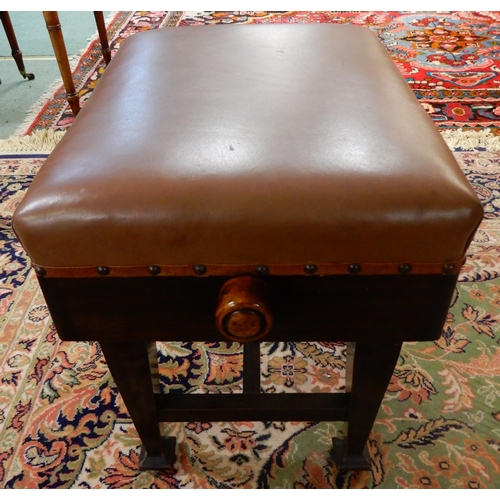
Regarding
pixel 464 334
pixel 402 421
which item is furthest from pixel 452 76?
pixel 402 421

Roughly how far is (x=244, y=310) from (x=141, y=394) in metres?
0.26

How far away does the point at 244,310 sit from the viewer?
442 millimetres

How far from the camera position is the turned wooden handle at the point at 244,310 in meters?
0.44

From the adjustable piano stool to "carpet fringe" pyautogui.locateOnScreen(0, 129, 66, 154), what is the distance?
0.93 metres

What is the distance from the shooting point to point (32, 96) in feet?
5.74

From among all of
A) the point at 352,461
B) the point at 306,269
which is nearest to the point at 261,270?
the point at 306,269

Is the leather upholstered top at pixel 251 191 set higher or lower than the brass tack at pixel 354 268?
higher

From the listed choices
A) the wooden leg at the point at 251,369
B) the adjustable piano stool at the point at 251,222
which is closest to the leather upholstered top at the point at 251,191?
the adjustable piano stool at the point at 251,222

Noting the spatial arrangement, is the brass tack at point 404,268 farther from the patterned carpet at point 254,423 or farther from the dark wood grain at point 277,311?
the patterned carpet at point 254,423

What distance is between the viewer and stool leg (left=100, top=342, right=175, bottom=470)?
571 mm

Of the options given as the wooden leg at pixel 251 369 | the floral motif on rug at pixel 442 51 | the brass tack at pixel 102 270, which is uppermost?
the brass tack at pixel 102 270

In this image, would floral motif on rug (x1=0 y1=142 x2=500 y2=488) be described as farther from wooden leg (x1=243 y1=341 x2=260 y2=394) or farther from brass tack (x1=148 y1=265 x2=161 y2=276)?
brass tack (x1=148 y1=265 x2=161 y2=276)

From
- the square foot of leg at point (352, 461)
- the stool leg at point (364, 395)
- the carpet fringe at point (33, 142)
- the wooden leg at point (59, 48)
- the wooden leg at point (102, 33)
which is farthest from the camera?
the wooden leg at point (102, 33)
